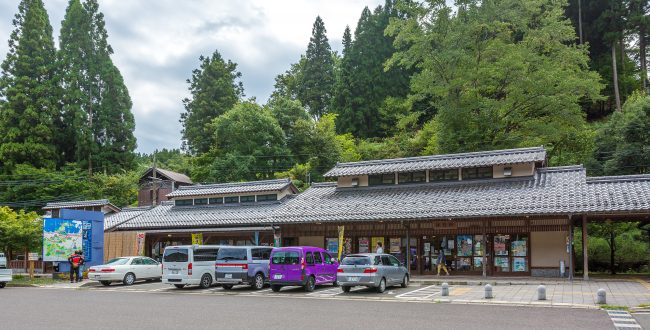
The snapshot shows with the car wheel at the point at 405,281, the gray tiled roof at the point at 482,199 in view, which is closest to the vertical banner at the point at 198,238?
the gray tiled roof at the point at 482,199

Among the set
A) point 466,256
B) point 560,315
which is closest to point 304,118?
point 466,256

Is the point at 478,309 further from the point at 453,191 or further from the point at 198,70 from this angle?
the point at 198,70

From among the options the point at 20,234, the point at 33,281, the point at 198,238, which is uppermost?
Answer: the point at 20,234

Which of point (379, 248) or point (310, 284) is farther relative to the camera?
point (379, 248)

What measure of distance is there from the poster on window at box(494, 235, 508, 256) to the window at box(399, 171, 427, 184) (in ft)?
18.2

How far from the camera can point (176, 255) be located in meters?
22.1

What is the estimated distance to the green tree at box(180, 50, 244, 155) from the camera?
6172 cm

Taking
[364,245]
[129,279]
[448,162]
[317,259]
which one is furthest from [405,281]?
[129,279]

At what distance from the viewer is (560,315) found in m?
13.2

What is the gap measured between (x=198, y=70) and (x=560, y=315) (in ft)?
204

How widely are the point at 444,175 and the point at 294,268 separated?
12109 millimetres

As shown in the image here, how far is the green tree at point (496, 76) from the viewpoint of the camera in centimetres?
3512

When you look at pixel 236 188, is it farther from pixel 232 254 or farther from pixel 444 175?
pixel 232 254

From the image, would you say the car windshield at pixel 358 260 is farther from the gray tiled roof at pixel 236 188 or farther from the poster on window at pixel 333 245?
the gray tiled roof at pixel 236 188
